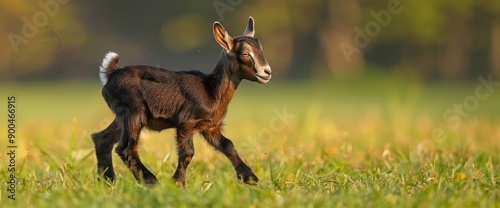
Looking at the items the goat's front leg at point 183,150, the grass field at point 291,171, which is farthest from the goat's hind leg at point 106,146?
the goat's front leg at point 183,150

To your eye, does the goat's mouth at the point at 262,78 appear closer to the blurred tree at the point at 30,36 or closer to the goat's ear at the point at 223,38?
the goat's ear at the point at 223,38

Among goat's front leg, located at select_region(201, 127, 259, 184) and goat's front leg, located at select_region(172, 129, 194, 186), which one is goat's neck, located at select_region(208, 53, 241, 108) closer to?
goat's front leg, located at select_region(201, 127, 259, 184)

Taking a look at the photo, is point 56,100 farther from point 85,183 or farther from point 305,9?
point 85,183

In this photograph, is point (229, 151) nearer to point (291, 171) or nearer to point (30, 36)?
point (291, 171)

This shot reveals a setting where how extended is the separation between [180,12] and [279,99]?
1946 centimetres

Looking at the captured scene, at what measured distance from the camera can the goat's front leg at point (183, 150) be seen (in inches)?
249

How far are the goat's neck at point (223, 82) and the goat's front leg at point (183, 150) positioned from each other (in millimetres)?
310

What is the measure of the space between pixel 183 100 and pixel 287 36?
3839cm

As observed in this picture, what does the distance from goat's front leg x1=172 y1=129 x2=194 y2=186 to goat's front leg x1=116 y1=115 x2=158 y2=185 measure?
0.16 m

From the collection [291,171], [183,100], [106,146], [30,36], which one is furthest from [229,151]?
[30,36]

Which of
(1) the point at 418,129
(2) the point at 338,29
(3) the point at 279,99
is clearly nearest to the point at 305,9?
(2) the point at 338,29

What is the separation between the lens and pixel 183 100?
252 inches

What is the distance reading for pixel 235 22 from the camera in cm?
4212

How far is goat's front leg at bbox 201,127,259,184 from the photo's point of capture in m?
6.36
